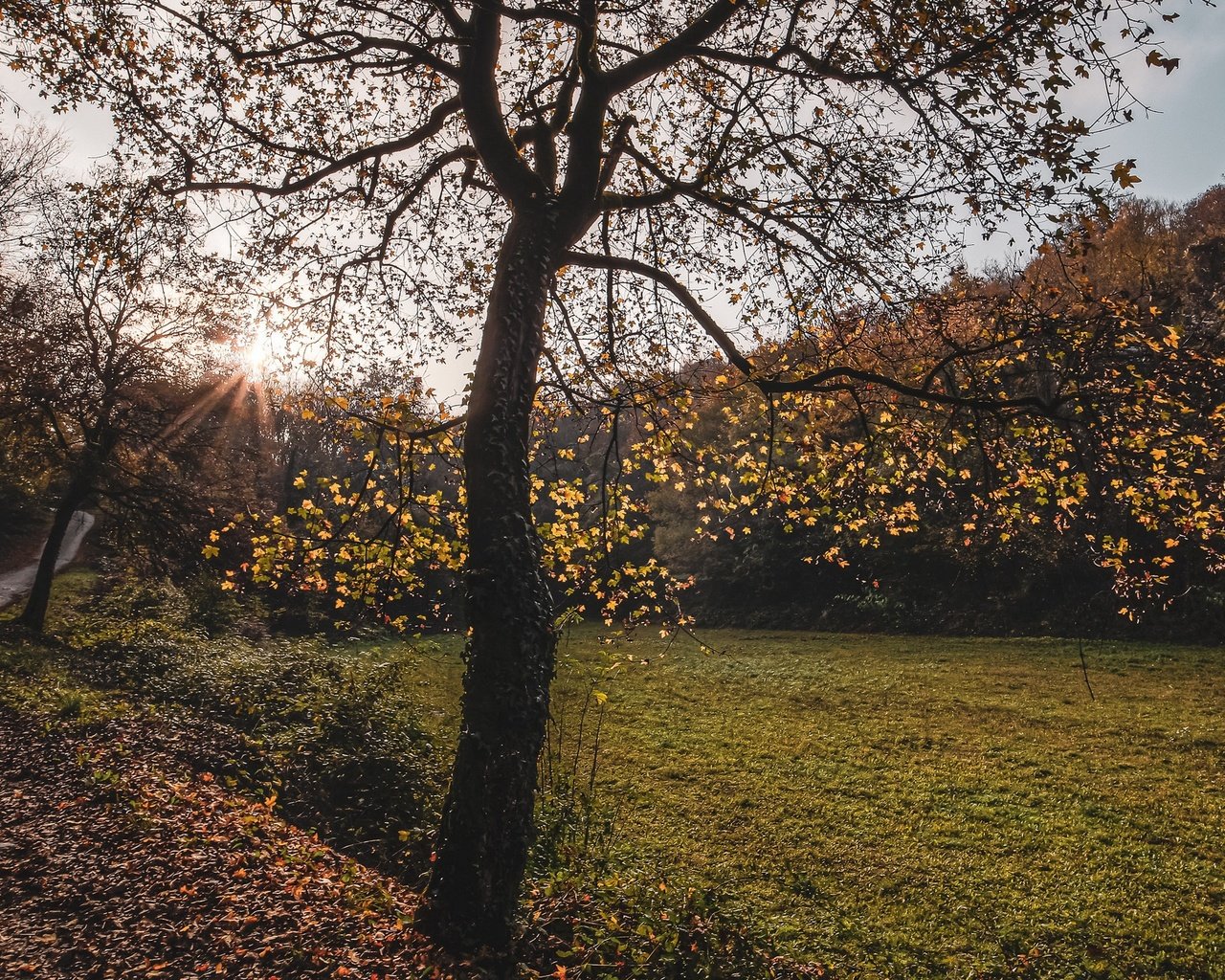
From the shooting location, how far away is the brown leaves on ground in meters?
4.40

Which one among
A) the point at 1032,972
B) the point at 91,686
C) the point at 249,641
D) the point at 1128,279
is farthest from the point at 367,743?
the point at 1128,279

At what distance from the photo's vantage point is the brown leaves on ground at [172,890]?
440 centimetres

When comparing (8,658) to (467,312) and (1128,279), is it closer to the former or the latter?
(467,312)

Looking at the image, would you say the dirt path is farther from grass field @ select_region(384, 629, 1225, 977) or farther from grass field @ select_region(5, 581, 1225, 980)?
grass field @ select_region(384, 629, 1225, 977)

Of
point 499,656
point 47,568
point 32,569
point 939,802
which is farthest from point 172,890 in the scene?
point 32,569

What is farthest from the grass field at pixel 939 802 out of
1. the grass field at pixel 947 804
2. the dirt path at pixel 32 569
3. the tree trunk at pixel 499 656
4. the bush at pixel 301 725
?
the dirt path at pixel 32 569

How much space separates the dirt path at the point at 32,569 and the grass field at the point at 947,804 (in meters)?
13.8

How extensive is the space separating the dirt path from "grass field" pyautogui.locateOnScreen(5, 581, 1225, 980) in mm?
13554

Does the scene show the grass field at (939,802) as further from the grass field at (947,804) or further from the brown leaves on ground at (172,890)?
the brown leaves on ground at (172,890)

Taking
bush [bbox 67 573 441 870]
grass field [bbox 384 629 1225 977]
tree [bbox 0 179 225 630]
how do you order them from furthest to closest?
tree [bbox 0 179 225 630] → bush [bbox 67 573 441 870] → grass field [bbox 384 629 1225 977]

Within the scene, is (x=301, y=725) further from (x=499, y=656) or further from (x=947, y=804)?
(x=947, y=804)

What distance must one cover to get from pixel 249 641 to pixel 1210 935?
20.8 m

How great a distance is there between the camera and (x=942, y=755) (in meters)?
11.8

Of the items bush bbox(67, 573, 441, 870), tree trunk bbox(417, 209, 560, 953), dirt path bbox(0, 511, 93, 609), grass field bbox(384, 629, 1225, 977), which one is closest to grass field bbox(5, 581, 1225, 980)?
grass field bbox(384, 629, 1225, 977)
